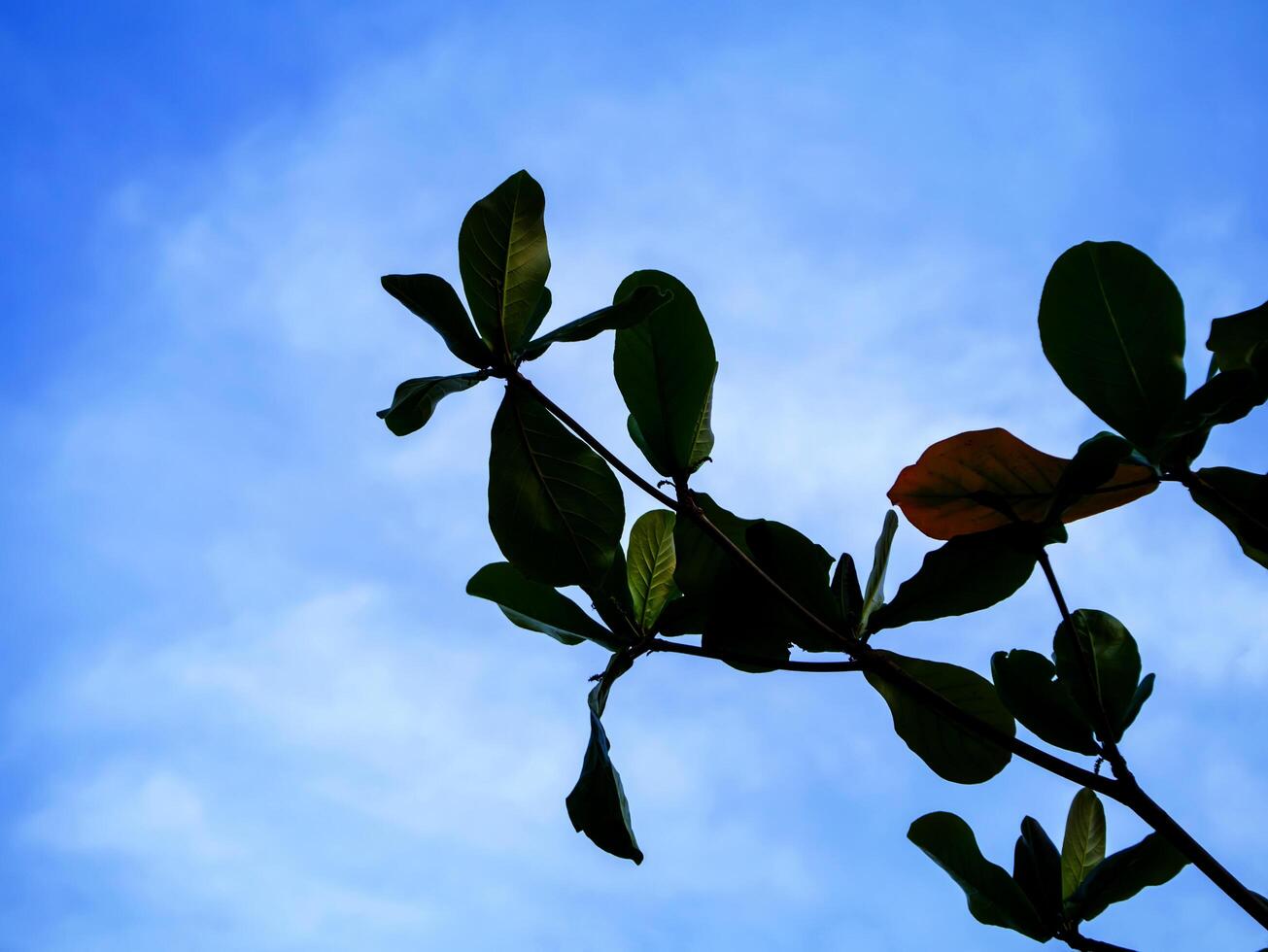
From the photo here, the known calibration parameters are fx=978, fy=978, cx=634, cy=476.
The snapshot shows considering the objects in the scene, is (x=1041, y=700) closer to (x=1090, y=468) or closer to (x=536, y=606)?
(x=1090, y=468)

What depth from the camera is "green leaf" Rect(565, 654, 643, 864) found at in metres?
1.27

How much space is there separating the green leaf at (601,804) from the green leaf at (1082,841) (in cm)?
80

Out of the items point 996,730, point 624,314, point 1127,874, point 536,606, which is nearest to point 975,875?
point 1127,874

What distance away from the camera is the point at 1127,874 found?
4.61 ft

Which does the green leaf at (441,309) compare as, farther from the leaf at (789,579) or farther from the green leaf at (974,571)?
the green leaf at (974,571)

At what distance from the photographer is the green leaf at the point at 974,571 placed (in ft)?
4.35

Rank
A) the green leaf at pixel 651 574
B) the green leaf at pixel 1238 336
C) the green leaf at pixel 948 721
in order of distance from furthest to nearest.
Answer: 1. the green leaf at pixel 651 574
2. the green leaf at pixel 948 721
3. the green leaf at pixel 1238 336

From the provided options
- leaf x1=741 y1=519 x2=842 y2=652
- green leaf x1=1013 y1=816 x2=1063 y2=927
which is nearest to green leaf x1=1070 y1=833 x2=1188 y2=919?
green leaf x1=1013 y1=816 x2=1063 y2=927

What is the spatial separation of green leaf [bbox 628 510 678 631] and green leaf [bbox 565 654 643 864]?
27 centimetres

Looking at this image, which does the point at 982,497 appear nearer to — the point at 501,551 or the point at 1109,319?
the point at 1109,319

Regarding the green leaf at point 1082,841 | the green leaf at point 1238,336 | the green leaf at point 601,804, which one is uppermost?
the green leaf at point 1238,336

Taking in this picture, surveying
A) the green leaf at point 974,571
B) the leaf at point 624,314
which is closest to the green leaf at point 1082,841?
the green leaf at point 974,571

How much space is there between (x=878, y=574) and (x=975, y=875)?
19.0 inches

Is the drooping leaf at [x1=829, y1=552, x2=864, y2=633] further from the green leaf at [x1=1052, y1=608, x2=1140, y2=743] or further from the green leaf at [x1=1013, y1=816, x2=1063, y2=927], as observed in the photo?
the green leaf at [x1=1013, y1=816, x2=1063, y2=927]
